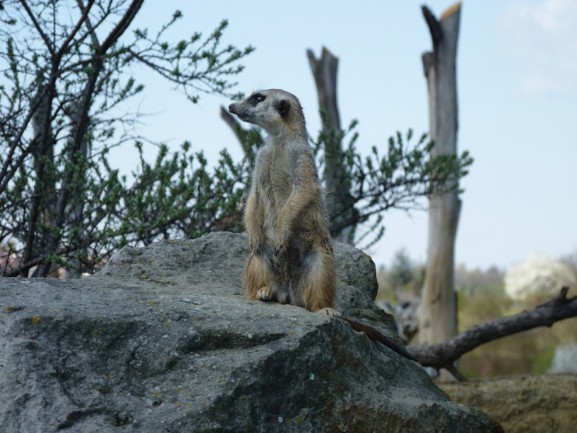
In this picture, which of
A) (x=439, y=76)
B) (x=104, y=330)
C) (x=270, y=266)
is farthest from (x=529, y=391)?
(x=439, y=76)

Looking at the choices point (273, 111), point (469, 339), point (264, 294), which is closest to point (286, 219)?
point (264, 294)

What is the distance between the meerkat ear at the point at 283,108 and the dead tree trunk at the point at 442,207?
23.7ft

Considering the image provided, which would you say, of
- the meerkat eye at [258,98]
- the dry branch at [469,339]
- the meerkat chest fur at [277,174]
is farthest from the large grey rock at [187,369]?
the dry branch at [469,339]

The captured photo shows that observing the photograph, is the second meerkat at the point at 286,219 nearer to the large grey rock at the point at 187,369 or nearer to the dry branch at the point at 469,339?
the large grey rock at the point at 187,369

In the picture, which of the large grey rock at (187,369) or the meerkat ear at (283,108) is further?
the meerkat ear at (283,108)

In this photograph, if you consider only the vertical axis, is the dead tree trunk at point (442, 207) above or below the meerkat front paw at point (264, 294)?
above

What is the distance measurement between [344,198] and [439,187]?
124 cm

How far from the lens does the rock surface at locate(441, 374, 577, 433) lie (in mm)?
6879

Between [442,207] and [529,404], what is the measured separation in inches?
231

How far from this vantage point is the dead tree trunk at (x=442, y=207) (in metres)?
12.5

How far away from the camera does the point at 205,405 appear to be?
366 cm

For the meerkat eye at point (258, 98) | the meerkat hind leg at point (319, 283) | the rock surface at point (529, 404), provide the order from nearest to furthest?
the meerkat hind leg at point (319, 283) < the meerkat eye at point (258, 98) < the rock surface at point (529, 404)

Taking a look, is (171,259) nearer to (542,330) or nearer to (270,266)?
(270,266)

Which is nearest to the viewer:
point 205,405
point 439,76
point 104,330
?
point 205,405
